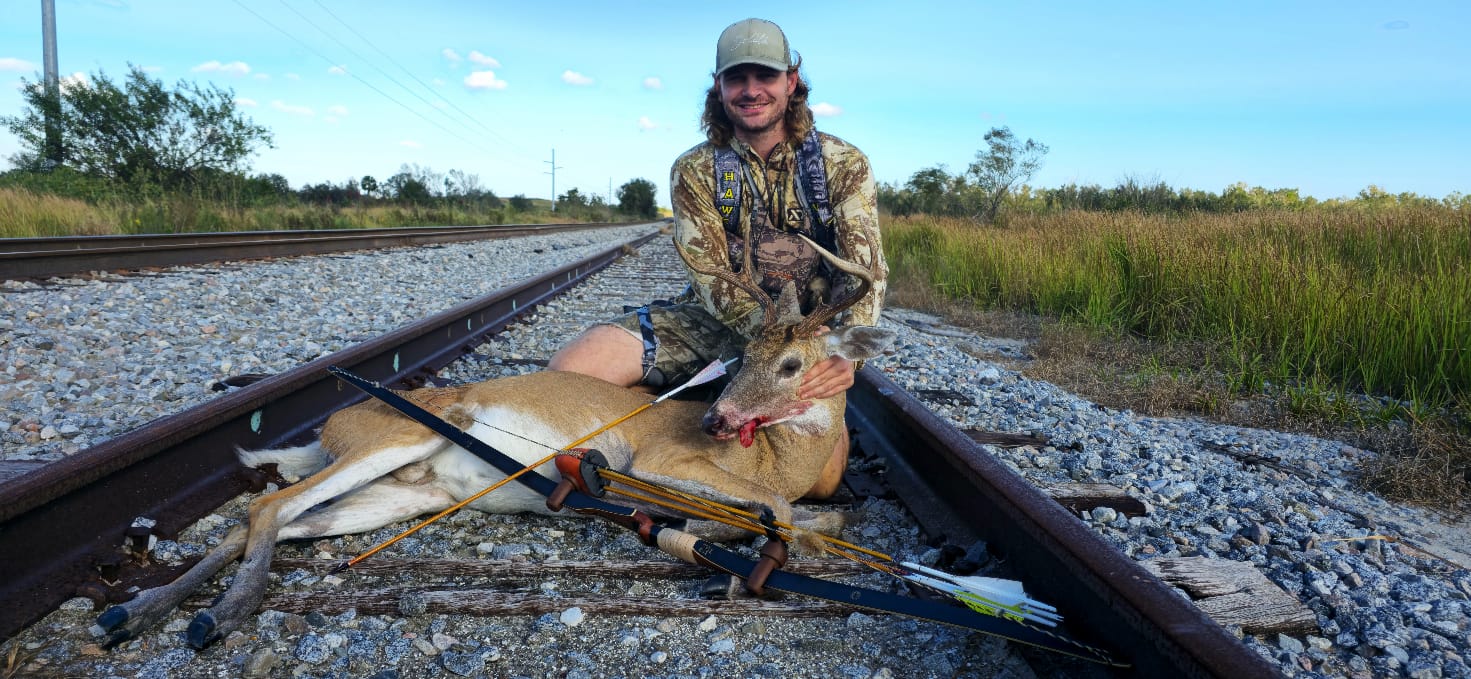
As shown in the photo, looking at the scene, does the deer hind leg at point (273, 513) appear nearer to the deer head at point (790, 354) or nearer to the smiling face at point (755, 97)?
the deer head at point (790, 354)

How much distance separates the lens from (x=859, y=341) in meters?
3.94

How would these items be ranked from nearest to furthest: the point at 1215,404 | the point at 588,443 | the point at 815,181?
the point at 588,443
the point at 815,181
the point at 1215,404

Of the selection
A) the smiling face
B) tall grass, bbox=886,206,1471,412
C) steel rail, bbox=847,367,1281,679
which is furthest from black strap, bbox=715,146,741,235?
tall grass, bbox=886,206,1471,412

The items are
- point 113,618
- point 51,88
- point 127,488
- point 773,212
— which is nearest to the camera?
point 113,618

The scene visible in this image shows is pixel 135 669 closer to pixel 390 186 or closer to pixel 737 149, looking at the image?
pixel 737 149

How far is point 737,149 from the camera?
510cm

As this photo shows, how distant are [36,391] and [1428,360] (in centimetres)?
871

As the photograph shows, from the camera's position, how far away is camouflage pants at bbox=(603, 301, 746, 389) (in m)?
5.17

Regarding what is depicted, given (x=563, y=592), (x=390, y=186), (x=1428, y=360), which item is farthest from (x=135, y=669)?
(x=390, y=186)

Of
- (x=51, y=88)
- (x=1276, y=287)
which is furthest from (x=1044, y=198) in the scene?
(x=51, y=88)

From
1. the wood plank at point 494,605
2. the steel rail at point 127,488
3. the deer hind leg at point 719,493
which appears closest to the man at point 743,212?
the deer hind leg at point 719,493

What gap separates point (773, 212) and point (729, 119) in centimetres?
63

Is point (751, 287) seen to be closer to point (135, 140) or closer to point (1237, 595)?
point (1237, 595)

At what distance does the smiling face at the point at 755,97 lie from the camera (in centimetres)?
485
